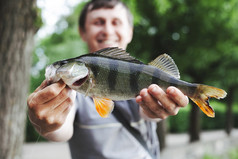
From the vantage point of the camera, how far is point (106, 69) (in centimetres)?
162

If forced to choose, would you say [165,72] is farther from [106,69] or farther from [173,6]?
[173,6]

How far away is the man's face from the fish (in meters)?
1.13

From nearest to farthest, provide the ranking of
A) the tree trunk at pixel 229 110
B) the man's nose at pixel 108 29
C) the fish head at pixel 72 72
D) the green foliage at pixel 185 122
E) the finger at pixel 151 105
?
the fish head at pixel 72 72 → the finger at pixel 151 105 → the man's nose at pixel 108 29 → the tree trunk at pixel 229 110 → the green foliage at pixel 185 122

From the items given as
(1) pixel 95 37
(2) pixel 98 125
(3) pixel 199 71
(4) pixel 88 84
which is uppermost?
(1) pixel 95 37

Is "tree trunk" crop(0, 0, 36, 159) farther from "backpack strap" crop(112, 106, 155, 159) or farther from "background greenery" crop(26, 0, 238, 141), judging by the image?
"background greenery" crop(26, 0, 238, 141)

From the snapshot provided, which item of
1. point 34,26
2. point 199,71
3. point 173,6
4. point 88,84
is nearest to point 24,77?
point 34,26

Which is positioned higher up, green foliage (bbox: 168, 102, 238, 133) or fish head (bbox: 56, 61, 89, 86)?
fish head (bbox: 56, 61, 89, 86)

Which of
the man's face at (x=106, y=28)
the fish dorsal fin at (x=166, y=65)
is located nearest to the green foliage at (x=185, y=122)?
the man's face at (x=106, y=28)

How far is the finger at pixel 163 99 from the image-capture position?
5.36ft

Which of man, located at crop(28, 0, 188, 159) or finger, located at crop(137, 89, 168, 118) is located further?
man, located at crop(28, 0, 188, 159)

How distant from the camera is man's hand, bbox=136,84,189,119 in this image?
163cm

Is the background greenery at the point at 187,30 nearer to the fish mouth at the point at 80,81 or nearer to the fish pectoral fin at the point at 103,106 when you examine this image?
the fish pectoral fin at the point at 103,106

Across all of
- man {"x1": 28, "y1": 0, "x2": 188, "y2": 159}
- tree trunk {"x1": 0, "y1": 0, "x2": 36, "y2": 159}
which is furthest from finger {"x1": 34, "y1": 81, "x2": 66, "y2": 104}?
tree trunk {"x1": 0, "y1": 0, "x2": 36, "y2": 159}

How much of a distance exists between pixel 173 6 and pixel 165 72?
7444 mm
